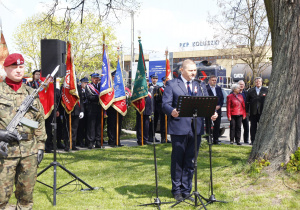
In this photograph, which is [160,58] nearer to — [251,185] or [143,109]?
[143,109]

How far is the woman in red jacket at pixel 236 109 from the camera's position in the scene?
1364 centimetres

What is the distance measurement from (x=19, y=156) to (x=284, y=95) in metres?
4.69

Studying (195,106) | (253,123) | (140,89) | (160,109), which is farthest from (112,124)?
(195,106)

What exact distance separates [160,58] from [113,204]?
2300cm

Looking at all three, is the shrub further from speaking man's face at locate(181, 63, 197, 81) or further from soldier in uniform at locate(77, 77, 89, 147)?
soldier in uniform at locate(77, 77, 89, 147)

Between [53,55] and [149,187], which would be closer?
[53,55]

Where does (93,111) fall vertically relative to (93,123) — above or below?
above

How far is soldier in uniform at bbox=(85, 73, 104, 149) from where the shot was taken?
12820 millimetres

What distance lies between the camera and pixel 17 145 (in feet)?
15.5

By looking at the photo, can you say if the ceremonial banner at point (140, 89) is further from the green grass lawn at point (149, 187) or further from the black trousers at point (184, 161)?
the black trousers at point (184, 161)

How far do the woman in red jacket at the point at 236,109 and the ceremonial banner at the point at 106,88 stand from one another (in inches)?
166

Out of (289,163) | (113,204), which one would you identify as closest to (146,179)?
(113,204)

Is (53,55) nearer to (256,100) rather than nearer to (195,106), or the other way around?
(195,106)

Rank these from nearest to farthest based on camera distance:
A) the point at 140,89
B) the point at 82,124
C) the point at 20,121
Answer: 1. the point at 20,121
2. the point at 140,89
3. the point at 82,124
